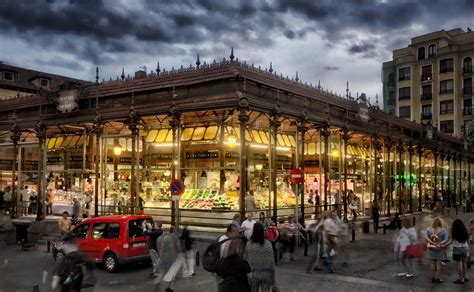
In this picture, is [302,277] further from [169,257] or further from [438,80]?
[438,80]

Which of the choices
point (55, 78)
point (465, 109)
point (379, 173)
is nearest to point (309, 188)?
point (379, 173)

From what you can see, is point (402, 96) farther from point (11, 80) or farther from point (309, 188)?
point (11, 80)

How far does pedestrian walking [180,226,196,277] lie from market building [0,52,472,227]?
3533mm

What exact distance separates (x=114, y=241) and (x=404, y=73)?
67.1m

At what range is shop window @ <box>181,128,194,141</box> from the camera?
23484mm

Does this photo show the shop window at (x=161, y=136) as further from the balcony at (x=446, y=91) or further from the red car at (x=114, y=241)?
the balcony at (x=446, y=91)

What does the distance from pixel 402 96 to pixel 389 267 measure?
6260 centimetres

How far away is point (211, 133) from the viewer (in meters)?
22.6

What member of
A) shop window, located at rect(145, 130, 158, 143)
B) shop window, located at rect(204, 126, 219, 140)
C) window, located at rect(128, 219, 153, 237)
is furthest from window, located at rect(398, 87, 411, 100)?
window, located at rect(128, 219, 153, 237)

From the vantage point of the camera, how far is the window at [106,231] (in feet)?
52.1

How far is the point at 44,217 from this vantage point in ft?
84.4

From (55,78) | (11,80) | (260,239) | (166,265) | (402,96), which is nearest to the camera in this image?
(260,239)

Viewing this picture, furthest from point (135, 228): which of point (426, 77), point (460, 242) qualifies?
point (426, 77)

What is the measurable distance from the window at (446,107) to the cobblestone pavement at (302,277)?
5590 cm
